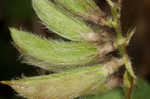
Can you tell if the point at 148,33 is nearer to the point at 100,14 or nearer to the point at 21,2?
the point at 21,2

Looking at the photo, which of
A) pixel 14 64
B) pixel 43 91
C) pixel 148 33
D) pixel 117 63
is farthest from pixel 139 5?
pixel 43 91

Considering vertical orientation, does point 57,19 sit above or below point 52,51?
above

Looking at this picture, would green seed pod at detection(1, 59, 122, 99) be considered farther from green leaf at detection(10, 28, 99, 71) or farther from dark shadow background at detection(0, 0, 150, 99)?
dark shadow background at detection(0, 0, 150, 99)

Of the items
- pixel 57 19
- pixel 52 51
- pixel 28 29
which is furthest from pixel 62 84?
pixel 28 29

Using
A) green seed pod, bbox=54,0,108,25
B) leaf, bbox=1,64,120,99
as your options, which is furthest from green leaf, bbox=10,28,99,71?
green seed pod, bbox=54,0,108,25

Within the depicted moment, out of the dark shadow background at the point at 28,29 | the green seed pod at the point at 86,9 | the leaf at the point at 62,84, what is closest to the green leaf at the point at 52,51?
the leaf at the point at 62,84

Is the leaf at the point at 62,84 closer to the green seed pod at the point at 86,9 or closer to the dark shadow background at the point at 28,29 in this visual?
the green seed pod at the point at 86,9

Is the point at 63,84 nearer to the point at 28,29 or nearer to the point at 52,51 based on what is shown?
the point at 52,51
